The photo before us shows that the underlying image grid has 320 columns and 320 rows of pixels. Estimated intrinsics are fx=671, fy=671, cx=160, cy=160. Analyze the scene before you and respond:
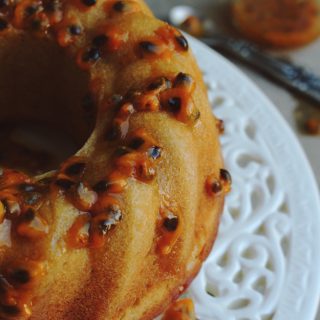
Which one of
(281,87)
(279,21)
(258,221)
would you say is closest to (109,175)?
(258,221)

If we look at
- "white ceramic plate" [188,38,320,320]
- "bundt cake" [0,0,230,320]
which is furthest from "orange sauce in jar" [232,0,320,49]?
"bundt cake" [0,0,230,320]

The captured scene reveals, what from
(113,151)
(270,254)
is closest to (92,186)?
(113,151)

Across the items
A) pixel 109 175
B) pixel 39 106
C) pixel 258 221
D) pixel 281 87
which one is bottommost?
pixel 281 87

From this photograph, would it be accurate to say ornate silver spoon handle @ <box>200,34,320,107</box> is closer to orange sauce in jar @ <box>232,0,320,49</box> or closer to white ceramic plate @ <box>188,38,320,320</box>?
orange sauce in jar @ <box>232,0,320,49</box>

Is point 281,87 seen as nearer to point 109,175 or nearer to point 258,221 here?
point 258,221

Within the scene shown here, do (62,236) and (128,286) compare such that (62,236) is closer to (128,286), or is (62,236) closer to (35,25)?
(128,286)

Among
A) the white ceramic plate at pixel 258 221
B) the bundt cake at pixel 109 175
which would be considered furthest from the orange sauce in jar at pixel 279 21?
the bundt cake at pixel 109 175
